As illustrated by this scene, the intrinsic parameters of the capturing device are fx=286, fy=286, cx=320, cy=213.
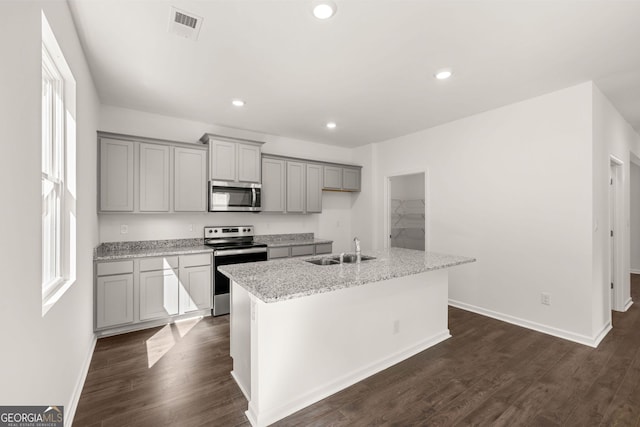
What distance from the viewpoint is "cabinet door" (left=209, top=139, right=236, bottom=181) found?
395 centimetres

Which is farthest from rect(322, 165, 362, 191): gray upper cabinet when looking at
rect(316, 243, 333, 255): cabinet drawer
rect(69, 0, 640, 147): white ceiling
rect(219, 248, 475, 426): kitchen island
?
rect(219, 248, 475, 426): kitchen island

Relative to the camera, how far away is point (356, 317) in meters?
2.34

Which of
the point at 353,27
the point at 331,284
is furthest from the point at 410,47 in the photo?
the point at 331,284

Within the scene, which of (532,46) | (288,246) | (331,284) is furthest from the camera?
(288,246)

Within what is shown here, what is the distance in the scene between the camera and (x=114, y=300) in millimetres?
3145

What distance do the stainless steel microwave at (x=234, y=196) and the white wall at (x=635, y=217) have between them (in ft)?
24.4

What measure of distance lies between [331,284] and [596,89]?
354 cm

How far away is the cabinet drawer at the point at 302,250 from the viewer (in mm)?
4508

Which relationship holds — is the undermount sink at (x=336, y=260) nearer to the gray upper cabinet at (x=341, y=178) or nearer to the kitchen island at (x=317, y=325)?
the kitchen island at (x=317, y=325)

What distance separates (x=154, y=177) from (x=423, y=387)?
368cm

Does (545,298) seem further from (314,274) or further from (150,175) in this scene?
(150,175)

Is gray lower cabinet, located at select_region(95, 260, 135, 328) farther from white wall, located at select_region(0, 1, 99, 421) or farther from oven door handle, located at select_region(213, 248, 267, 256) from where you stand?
white wall, located at select_region(0, 1, 99, 421)

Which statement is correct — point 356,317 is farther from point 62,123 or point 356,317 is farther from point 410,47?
point 62,123

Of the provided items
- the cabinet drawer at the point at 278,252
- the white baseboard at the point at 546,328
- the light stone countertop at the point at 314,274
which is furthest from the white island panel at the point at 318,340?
the cabinet drawer at the point at 278,252
